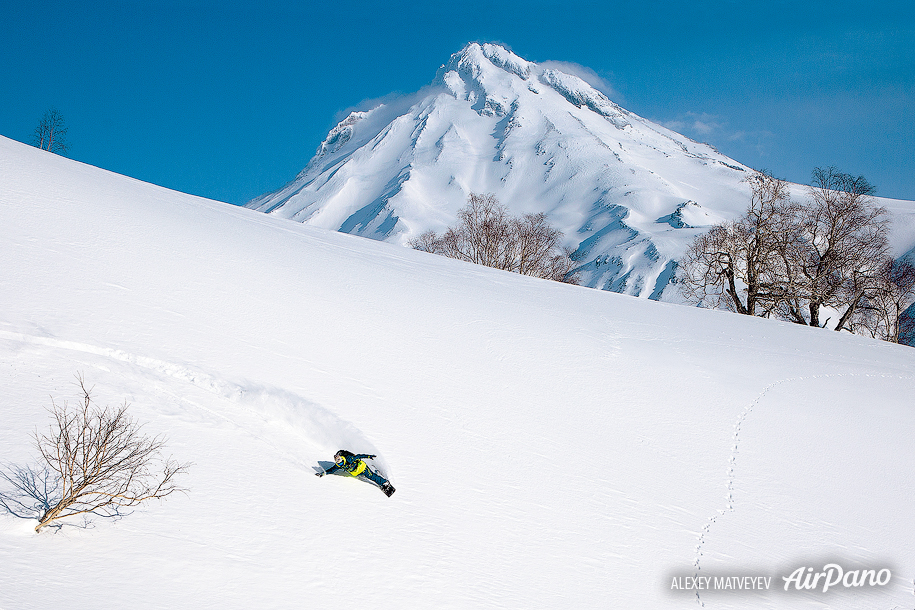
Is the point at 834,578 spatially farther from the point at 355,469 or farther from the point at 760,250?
the point at 760,250

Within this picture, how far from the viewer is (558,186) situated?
155 metres

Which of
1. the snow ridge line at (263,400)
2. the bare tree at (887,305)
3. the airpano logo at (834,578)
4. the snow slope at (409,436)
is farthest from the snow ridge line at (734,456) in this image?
the bare tree at (887,305)

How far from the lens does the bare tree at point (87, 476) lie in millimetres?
4715

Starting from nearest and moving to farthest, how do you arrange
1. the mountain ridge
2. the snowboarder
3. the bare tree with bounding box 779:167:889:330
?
the snowboarder < the bare tree with bounding box 779:167:889:330 < the mountain ridge

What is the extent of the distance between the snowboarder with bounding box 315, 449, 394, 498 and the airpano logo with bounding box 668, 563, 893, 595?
343cm

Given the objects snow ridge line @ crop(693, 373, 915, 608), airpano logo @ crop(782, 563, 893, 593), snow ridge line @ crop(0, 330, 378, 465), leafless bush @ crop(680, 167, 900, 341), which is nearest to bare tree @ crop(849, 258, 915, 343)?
leafless bush @ crop(680, 167, 900, 341)

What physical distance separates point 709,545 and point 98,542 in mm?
6589

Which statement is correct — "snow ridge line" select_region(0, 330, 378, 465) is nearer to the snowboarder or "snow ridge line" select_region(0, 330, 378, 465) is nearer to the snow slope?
the snow slope

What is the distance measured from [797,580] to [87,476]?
7.56 metres

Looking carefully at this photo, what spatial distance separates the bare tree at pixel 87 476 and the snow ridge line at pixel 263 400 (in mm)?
1582

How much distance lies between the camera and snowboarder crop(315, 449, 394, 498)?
661 centimetres

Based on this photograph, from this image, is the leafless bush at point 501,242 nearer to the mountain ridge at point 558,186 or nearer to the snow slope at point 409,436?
the snow slope at point 409,436

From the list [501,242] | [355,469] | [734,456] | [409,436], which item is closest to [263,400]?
[355,469]

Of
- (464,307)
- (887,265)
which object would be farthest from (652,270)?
(464,307)
